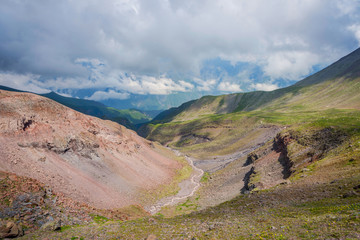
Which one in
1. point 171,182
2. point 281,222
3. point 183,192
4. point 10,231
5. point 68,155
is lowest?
point 183,192

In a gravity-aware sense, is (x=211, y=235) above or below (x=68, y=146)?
below

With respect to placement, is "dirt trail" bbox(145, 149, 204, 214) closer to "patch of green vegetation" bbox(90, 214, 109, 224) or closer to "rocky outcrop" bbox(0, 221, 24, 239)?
"patch of green vegetation" bbox(90, 214, 109, 224)

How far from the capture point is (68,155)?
47.4m

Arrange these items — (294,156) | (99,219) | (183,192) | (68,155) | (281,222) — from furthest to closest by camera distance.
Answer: (183,192) < (68,155) < (294,156) < (99,219) < (281,222)

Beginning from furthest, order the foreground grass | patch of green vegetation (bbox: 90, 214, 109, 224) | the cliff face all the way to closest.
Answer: the cliff face → patch of green vegetation (bbox: 90, 214, 109, 224) → the foreground grass

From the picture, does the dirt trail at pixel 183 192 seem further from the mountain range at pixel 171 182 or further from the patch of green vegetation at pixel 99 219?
the patch of green vegetation at pixel 99 219

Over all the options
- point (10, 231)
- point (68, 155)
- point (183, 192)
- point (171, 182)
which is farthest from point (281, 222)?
point (171, 182)

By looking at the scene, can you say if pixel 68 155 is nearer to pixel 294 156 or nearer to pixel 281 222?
pixel 281 222

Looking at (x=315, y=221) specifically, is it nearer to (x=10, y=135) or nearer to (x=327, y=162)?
(x=327, y=162)

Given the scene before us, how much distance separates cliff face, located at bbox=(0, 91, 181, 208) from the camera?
3800 cm

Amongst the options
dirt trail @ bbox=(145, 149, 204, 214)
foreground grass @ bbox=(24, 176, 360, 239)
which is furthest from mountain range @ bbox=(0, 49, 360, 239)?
dirt trail @ bbox=(145, 149, 204, 214)

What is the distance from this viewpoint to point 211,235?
610 inches

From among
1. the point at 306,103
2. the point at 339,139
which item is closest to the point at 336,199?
the point at 339,139

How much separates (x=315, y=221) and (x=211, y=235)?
774 centimetres
